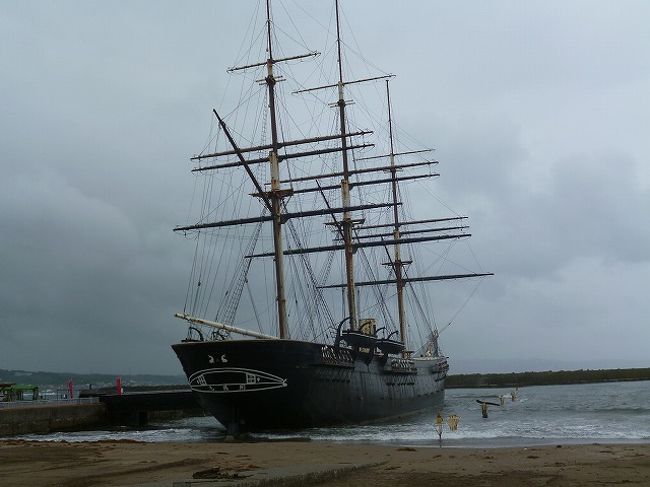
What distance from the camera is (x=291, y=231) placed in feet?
130

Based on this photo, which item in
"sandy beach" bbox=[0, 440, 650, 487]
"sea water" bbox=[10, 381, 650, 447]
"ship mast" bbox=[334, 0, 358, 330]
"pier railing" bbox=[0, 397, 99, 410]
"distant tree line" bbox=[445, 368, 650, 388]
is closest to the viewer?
"sandy beach" bbox=[0, 440, 650, 487]

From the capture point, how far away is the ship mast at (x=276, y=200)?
3400 cm

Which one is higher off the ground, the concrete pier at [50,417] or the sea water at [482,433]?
the concrete pier at [50,417]

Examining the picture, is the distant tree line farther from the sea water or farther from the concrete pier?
the concrete pier

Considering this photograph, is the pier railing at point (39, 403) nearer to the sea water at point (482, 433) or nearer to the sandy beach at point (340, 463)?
the sea water at point (482, 433)

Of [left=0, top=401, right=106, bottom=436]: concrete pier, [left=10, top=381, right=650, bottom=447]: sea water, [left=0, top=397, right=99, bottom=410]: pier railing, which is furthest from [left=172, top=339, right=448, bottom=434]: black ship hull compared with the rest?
[left=0, top=397, right=99, bottom=410]: pier railing

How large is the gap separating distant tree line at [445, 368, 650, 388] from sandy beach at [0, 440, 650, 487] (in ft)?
343

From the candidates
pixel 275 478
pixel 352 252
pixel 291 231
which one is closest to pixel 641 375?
pixel 352 252

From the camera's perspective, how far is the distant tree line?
A: 392ft

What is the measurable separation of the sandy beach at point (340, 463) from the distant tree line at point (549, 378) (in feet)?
343

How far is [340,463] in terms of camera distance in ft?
53.1

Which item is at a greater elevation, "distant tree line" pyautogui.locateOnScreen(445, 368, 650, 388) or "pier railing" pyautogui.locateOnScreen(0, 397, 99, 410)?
"pier railing" pyautogui.locateOnScreen(0, 397, 99, 410)

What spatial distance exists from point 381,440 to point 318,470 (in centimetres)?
1410

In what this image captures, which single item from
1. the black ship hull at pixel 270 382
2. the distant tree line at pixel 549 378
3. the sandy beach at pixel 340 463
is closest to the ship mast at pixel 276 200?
the black ship hull at pixel 270 382
